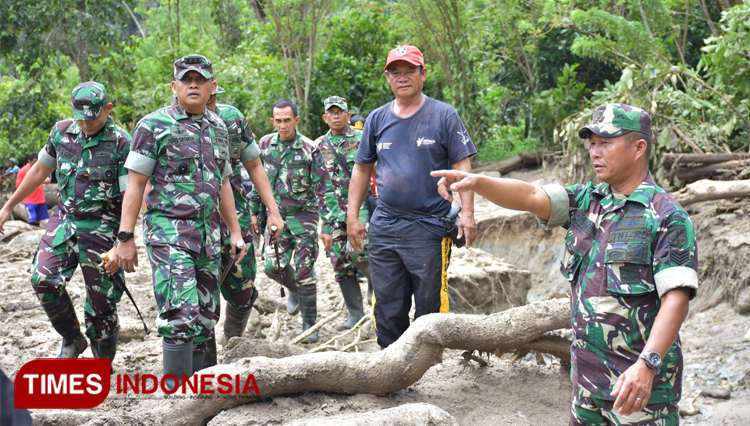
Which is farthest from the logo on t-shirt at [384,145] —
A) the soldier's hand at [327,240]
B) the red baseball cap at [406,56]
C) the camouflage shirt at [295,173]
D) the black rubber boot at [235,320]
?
the camouflage shirt at [295,173]

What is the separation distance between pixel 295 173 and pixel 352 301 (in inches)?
54.5

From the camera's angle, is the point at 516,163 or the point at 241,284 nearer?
the point at 241,284

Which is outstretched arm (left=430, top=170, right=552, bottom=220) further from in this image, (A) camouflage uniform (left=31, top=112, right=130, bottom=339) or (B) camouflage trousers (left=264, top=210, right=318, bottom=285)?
(B) camouflage trousers (left=264, top=210, right=318, bottom=285)

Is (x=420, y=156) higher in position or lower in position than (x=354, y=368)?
higher

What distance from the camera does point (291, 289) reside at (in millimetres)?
7848

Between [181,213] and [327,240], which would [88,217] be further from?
[327,240]

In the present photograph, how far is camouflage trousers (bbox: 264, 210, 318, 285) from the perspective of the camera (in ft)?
24.0

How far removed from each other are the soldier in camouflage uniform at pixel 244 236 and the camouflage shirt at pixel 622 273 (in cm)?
268

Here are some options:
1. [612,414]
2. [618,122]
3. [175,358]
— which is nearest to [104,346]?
[175,358]

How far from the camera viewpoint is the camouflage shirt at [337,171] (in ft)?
24.8

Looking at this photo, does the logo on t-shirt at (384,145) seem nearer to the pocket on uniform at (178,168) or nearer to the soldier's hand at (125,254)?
the pocket on uniform at (178,168)

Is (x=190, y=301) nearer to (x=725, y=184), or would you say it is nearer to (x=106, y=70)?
(x=725, y=184)

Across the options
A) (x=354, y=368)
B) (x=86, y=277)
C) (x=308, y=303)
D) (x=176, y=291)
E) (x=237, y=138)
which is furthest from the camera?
(x=308, y=303)

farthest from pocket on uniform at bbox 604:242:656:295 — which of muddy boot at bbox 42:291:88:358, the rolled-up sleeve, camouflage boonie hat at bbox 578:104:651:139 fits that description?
muddy boot at bbox 42:291:88:358
